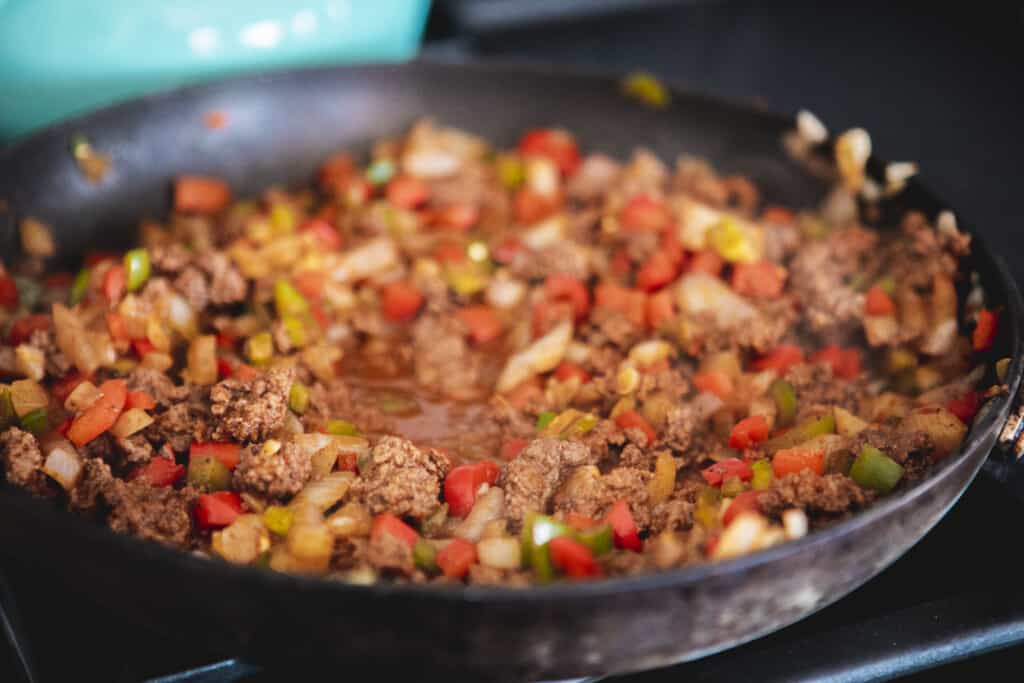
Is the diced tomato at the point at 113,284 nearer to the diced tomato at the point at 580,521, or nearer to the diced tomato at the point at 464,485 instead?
the diced tomato at the point at 464,485

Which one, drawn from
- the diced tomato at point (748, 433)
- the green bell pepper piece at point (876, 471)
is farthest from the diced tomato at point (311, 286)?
Answer: the green bell pepper piece at point (876, 471)

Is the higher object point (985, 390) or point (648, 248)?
point (648, 248)

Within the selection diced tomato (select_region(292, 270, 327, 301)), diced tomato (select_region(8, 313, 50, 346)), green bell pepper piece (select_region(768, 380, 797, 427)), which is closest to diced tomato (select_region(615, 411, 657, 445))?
green bell pepper piece (select_region(768, 380, 797, 427))

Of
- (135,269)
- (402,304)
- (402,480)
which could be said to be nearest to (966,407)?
(402,480)

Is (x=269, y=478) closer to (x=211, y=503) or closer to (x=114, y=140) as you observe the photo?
(x=211, y=503)

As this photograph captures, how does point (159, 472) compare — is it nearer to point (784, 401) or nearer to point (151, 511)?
point (151, 511)

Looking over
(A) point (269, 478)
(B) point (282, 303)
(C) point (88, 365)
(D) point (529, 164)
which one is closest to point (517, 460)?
(A) point (269, 478)
